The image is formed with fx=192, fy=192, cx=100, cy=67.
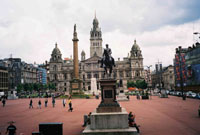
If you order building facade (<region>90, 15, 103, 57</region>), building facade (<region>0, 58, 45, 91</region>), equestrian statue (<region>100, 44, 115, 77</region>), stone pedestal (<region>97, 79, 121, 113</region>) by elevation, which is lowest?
stone pedestal (<region>97, 79, 121, 113</region>)

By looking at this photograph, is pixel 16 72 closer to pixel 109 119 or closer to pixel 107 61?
pixel 107 61

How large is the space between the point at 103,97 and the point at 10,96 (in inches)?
2087

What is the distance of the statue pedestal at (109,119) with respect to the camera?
36.6 ft

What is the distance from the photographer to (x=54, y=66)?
390ft

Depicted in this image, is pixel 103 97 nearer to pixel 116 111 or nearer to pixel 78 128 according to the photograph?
pixel 116 111

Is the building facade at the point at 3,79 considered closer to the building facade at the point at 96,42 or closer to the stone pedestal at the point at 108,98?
the building facade at the point at 96,42

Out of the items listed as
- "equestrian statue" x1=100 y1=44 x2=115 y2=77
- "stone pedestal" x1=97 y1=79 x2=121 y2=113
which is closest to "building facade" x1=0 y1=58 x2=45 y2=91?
"equestrian statue" x1=100 y1=44 x2=115 y2=77

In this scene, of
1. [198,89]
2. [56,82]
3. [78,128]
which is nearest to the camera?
[78,128]

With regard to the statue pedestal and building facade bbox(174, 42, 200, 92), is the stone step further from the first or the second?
building facade bbox(174, 42, 200, 92)

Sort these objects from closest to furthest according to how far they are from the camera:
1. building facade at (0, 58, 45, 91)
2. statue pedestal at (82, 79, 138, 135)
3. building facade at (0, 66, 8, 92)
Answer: statue pedestal at (82, 79, 138, 135)
building facade at (0, 66, 8, 92)
building facade at (0, 58, 45, 91)

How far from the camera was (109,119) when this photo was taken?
11.6 meters

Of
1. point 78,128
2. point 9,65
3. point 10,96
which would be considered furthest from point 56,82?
point 78,128

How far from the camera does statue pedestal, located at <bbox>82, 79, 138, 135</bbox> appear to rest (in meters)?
11.1

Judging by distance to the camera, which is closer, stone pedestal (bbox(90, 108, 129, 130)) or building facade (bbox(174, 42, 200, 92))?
stone pedestal (bbox(90, 108, 129, 130))
